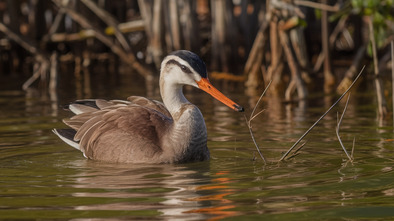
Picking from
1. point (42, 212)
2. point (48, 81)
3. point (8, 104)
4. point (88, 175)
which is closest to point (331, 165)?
point (88, 175)

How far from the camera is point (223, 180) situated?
666cm

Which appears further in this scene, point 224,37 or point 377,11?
point 224,37

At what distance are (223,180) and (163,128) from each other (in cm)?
120

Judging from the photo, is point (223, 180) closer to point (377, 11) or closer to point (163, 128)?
point (163, 128)

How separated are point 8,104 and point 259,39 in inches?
168

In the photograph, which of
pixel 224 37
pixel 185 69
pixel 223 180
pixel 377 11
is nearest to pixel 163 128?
pixel 185 69

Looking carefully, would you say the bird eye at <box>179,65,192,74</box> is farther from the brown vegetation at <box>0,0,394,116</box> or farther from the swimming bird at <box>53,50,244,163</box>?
the brown vegetation at <box>0,0,394,116</box>

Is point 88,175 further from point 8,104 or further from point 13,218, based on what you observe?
point 8,104

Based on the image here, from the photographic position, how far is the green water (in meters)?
5.52

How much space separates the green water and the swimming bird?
0.44ft

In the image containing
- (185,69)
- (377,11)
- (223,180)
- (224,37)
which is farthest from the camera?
(224,37)

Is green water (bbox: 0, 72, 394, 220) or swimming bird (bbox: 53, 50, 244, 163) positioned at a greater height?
swimming bird (bbox: 53, 50, 244, 163)

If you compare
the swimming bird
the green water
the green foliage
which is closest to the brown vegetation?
the green foliage

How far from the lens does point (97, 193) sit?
20.2 feet
